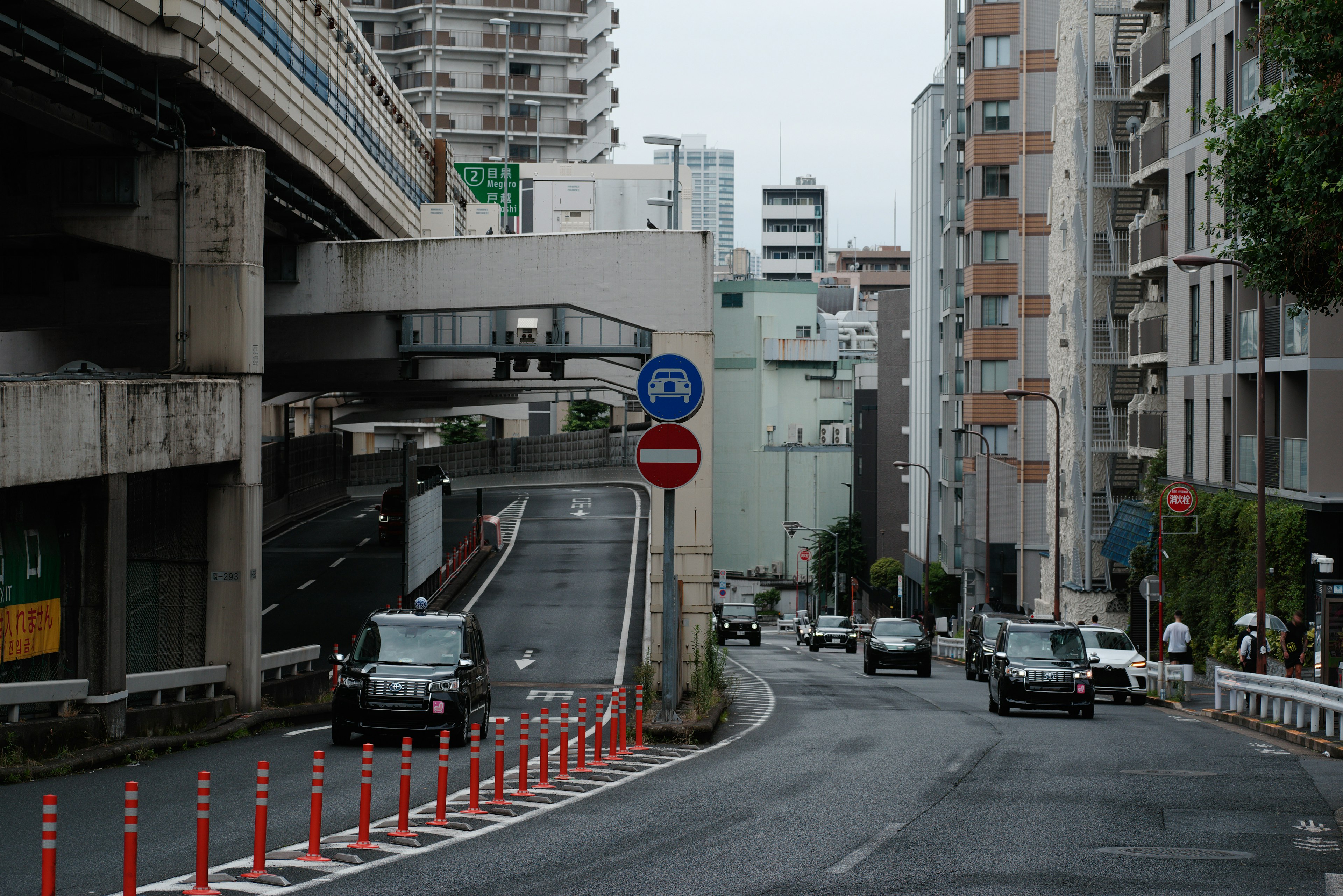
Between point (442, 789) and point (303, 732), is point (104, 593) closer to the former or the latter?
point (303, 732)

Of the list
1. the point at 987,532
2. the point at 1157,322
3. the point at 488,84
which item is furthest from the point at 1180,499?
the point at 488,84

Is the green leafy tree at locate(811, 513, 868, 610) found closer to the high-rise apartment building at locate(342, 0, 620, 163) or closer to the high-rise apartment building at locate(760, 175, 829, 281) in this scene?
the high-rise apartment building at locate(342, 0, 620, 163)

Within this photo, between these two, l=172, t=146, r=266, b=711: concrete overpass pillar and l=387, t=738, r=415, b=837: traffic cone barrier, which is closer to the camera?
l=387, t=738, r=415, b=837: traffic cone barrier

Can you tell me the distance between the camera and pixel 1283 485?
35.1 meters

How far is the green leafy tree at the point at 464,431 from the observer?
118 m

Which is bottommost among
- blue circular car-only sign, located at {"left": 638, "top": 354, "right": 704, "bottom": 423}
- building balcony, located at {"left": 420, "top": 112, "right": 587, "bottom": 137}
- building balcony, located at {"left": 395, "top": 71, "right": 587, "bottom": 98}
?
blue circular car-only sign, located at {"left": 638, "top": 354, "right": 704, "bottom": 423}

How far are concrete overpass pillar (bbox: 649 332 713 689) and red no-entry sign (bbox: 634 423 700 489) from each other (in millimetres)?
9504

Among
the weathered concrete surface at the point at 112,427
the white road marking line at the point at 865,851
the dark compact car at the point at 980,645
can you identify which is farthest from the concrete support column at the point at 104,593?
the dark compact car at the point at 980,645

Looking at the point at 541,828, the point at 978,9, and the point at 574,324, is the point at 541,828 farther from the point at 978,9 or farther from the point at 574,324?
the point at 978,9

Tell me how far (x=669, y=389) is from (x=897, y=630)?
2535cm

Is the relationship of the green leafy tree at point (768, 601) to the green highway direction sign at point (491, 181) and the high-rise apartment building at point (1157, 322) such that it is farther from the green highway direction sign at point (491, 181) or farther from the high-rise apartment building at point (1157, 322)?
the high-rise apartment building at point (1157, 322)

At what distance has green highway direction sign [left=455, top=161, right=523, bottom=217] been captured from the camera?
8638 centimetres

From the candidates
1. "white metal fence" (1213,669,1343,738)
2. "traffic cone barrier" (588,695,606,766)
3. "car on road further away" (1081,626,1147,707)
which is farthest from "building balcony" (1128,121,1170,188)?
"traffic cone barrier" (588,695,606,766)

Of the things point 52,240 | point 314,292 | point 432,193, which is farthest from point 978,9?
point 52,240
